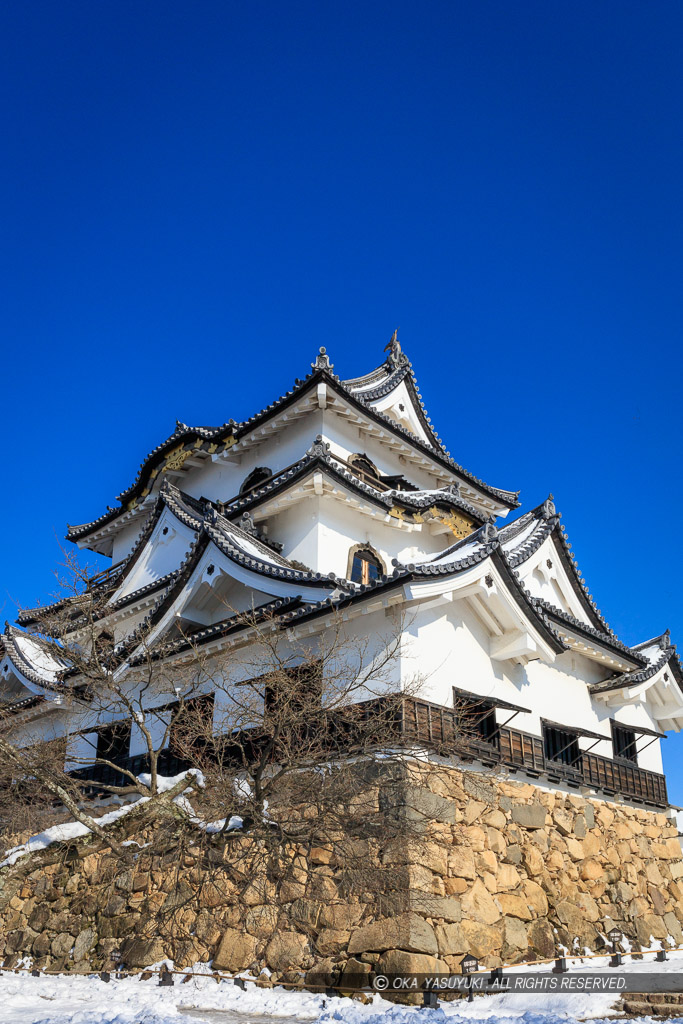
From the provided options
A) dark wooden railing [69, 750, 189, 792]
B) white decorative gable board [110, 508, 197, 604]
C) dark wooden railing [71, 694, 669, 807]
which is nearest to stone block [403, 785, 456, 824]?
dark wooden railing [71, 694, 669, 807]

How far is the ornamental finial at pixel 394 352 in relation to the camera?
79.5 ft

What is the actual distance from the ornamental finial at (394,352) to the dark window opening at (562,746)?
488 inches

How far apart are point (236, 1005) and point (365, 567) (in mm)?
9284

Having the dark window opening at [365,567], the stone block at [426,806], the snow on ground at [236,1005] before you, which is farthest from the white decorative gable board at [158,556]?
the stone block at [426,806]

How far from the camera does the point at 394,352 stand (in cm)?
2462

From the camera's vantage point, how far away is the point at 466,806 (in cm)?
1219

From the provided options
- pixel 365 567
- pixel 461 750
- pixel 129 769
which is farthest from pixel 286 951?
pixel 365 567

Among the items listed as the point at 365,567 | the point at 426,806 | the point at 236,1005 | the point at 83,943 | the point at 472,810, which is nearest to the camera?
the point at 236,1005

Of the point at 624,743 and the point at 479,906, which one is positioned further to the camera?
the point at 624,743

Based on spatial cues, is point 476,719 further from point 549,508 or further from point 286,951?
point 549,508

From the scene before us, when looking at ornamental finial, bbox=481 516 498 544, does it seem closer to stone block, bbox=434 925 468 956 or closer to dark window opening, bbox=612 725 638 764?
stone block, bbox=434 925 468 956

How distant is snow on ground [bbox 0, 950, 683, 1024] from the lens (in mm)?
8331

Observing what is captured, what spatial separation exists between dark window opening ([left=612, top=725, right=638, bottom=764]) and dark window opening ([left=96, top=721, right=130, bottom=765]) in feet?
31.8

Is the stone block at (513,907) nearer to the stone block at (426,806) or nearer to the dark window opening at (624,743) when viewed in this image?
the stone block at (426,806)
